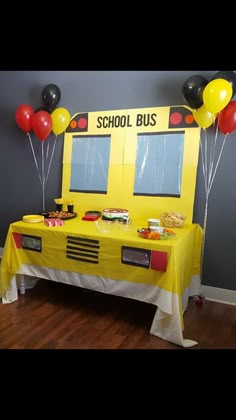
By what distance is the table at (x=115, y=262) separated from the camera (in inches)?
65.9

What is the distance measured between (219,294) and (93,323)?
1.11m

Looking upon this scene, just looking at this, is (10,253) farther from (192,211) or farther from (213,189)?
(213,189)

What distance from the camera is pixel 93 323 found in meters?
1.97

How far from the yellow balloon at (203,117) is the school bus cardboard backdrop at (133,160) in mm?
116

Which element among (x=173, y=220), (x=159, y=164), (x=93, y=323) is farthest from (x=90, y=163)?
(x=93, y=323)

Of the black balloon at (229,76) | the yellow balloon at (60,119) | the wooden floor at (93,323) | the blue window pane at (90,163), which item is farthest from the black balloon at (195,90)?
the wooden floor at (93,323)

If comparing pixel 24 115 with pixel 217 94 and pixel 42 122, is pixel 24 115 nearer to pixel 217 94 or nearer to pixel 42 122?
pixel 42 122

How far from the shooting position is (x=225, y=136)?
7.21 ft

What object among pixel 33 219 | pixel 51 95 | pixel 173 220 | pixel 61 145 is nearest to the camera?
pixel 173 220

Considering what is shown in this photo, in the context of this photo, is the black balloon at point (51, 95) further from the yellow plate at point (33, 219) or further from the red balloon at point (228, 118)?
the red balloon at point (228, 118)

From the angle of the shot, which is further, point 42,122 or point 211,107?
point 42,122

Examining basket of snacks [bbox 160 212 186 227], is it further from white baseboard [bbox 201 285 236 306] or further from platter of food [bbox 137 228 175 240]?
Result: white baseboard [bbox 201 285 236 306]

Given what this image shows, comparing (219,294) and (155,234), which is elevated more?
(155,234)
